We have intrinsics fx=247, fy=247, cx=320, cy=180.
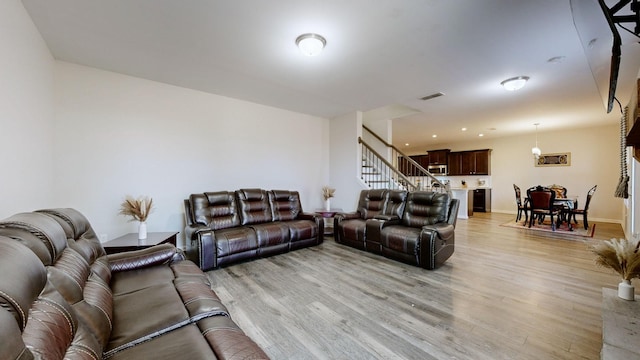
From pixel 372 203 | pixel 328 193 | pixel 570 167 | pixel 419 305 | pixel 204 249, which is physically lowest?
pixel 419 305

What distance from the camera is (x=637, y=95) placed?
52.9 inches

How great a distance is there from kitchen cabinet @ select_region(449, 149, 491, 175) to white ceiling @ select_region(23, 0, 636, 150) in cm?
405

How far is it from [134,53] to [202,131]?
4.91 ft

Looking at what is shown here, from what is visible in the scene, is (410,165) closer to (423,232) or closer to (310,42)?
(423,232)

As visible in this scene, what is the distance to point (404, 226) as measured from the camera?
12.8ft

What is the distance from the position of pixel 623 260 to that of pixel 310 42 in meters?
3.12

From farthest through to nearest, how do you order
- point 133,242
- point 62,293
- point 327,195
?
point 327,195, point 133,242, point 62,293

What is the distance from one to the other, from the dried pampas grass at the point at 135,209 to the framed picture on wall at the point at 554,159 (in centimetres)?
1031

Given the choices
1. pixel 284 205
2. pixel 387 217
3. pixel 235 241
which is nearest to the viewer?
pixel 235 241

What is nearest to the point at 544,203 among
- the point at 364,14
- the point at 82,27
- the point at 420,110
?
the point at 420,110

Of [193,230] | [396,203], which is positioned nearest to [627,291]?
[396,203]

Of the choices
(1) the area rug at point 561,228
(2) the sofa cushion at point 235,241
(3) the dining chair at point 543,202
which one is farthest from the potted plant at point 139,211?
(3) the dining chair at point 543,202

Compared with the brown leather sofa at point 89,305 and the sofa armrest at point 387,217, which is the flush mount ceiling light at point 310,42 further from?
the sofa armrest at point 387,217

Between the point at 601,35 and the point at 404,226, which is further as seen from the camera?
the point at 404,226
